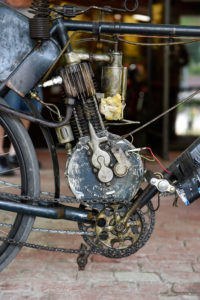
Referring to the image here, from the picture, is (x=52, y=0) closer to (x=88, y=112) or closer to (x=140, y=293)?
(x=88, y=112)

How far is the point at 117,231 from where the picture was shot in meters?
2.71

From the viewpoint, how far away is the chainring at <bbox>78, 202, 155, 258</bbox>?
2.70 metres

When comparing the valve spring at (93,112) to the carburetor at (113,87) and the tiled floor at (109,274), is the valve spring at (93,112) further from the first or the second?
the tiled floor at (109,274)

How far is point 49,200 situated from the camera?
268cm

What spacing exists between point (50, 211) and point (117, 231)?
1.32 feet

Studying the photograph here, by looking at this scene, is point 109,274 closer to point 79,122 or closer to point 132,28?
point 79,122

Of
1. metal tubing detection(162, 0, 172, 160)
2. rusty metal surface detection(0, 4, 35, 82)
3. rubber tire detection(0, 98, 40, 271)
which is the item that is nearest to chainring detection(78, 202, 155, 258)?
rubber tire detection(0, 98, 40, 271)

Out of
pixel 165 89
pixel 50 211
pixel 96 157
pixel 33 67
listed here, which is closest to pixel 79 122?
pixel 96 157

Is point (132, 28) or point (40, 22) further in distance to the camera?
point (132, 28)

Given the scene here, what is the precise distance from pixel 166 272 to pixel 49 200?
88 cm

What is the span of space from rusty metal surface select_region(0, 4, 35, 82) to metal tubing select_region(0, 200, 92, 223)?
727 millimetres

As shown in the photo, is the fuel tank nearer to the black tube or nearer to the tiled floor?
the black tube

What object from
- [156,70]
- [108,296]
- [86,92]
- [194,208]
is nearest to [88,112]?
[86,92]

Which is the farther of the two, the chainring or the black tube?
the chainring
